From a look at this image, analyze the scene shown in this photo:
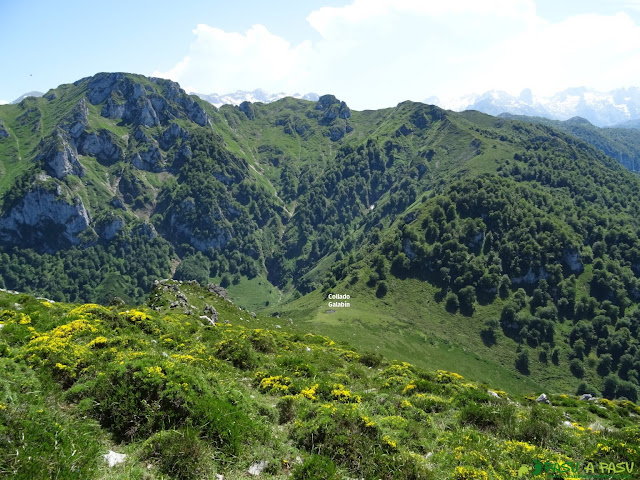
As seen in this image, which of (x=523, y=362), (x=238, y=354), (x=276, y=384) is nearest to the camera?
(x=276, y=384)

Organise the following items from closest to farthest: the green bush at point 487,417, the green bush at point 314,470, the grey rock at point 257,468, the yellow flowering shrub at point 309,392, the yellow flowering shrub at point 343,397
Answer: the green bush at point 314,470, the grey rock at point 257,468, the green bush at point 487,417, the yellow flowering shrub at point 309,392, the yellow flowering shrub at point 343,397

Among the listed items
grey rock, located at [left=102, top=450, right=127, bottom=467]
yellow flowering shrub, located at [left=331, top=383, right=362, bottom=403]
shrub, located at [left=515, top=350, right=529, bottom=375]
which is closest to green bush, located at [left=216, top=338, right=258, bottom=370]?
yellow flowering shrub, located at [left=331, top=383, right=362, bottom=403]

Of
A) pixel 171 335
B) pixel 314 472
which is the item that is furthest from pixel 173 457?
pixel 171 335

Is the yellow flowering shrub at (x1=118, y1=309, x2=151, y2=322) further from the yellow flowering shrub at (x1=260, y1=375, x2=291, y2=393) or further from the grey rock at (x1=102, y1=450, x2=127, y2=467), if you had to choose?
the grey rock at (x1=102, y1=450, x2=127, y2=467)

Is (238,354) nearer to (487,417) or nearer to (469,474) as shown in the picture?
(487,417)

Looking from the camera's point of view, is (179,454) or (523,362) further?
(523,362)

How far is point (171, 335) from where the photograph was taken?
27.3 metres

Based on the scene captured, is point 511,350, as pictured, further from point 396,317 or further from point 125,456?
point 125,456

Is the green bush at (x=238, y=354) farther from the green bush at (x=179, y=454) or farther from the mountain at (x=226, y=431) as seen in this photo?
the green bush at (x=179, y=454)

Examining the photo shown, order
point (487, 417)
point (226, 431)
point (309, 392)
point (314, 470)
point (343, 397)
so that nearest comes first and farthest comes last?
1. point (314, 470)
2. point (226, 431)
3. point (487, 417)
4. point (309, 392)
5. point (343, 397)

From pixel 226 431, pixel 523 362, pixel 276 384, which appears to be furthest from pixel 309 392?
pixel 523 362

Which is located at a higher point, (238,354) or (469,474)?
(469,474)

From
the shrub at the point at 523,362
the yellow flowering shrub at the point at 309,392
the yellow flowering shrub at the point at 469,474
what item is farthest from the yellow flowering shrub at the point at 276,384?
the shrub at the point at 523,362

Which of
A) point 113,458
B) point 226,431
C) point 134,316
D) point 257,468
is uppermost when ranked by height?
point 113,458
